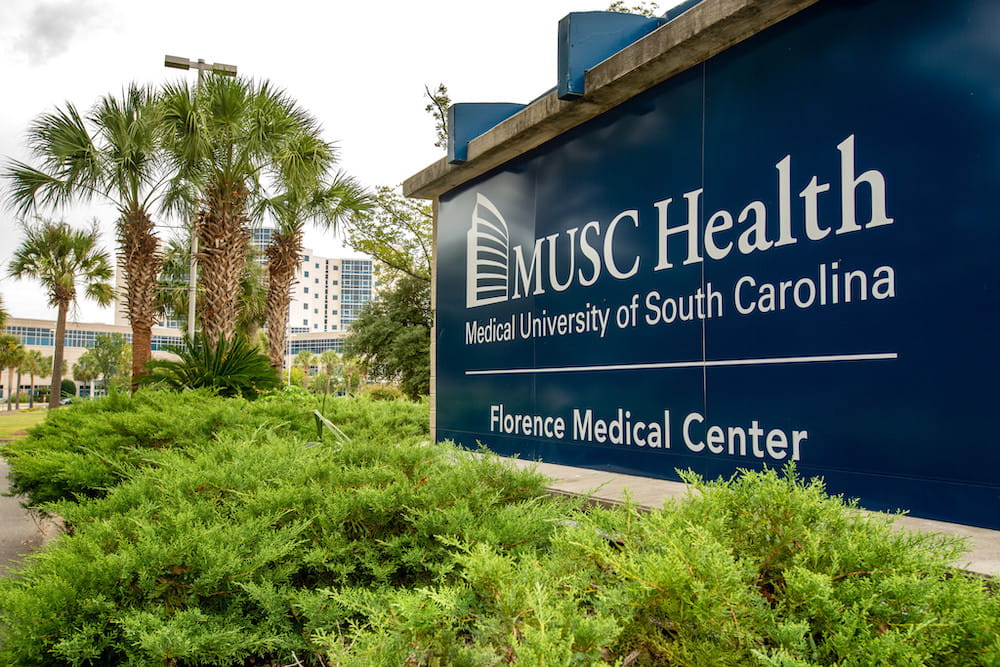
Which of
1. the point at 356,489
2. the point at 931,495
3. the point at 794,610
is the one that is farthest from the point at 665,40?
the point at 794,610

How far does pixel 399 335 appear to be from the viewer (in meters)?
24.5

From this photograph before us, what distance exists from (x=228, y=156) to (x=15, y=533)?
30.0 ft

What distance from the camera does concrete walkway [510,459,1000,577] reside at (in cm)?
252

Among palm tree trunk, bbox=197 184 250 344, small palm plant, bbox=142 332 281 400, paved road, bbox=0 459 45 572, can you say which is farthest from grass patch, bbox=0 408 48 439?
palm tree trunk, bbox=197 184 250 344

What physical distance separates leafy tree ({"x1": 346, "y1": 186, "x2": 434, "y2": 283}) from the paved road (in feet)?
48.7

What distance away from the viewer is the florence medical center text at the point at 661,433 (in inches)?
165

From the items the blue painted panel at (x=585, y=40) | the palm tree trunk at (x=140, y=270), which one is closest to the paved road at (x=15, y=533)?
the blue painted panel at (x=585, y=40)

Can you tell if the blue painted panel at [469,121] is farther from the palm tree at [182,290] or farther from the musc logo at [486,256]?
the palm tree at [182,290]

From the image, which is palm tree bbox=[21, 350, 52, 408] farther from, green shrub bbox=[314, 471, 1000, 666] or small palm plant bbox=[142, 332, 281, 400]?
green shrub bbox=[314, 471, 1000, 666]

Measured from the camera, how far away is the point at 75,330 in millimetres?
136250

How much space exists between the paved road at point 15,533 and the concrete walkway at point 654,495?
4791 millimetres

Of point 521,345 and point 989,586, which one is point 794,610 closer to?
point 989,586

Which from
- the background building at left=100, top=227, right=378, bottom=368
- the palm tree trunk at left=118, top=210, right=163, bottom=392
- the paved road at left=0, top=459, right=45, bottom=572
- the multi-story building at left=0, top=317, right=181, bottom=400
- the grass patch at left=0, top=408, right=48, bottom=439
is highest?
the background building at left=100, top=227, right=378, bottom=368

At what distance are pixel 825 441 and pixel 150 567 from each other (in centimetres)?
337
